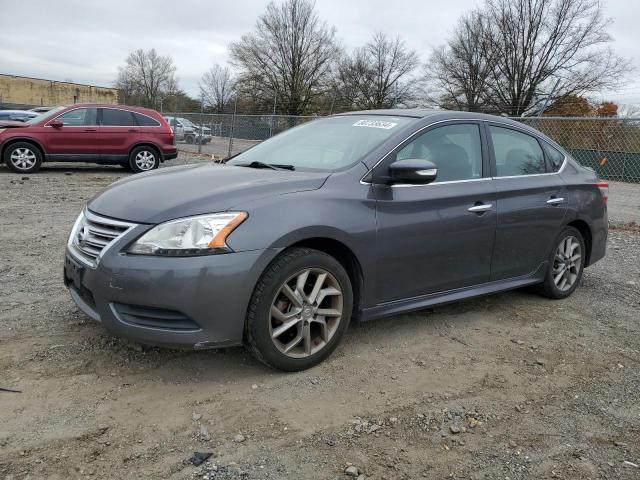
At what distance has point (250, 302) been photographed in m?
2.89

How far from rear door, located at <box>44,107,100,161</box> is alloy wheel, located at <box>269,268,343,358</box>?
11.0 meters

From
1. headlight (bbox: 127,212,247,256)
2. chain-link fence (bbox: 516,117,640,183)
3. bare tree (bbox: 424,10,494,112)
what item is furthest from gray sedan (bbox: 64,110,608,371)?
bare tree (bbox: 424,10,494,112)

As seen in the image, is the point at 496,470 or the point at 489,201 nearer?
the point at 496,470

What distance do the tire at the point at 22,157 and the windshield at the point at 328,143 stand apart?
32.0 ft

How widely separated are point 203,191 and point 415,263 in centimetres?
145

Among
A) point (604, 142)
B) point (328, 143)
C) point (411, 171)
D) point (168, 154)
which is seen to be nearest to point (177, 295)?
point (411, 171)

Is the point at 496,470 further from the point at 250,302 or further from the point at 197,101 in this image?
the point at 197,101

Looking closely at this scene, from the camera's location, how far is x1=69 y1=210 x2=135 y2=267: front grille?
9.50 ft

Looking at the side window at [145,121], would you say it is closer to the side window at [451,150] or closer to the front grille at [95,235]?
the front grille at [95,235]

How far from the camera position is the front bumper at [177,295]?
271cm

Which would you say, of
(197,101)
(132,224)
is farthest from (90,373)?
(197,101)

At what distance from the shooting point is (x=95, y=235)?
3012 mm

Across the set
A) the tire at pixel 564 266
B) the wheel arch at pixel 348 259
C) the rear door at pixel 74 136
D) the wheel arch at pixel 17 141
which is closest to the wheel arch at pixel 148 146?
the rear door at pixel 74 136

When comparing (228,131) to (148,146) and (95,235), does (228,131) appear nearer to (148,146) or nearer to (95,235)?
(148,146)
